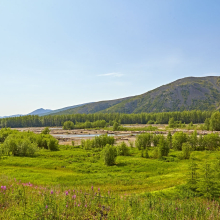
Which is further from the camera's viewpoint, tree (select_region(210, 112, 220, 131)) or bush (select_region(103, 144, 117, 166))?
tree (select_region(210, 112, 220, 131))

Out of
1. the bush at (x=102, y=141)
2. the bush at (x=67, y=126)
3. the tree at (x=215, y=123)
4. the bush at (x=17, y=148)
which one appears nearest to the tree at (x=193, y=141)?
the bush at (x=102, y=141)

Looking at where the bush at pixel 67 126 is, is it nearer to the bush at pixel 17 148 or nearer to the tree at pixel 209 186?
the bush at pixel 17 148

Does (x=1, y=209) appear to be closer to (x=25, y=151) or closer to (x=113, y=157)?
(x=113, y=157)

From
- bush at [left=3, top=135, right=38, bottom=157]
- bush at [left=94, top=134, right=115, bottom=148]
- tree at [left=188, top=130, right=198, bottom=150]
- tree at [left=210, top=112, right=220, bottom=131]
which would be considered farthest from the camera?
tree at [left=210, top=112, right=220, bottom=131]

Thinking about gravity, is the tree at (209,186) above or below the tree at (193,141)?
above

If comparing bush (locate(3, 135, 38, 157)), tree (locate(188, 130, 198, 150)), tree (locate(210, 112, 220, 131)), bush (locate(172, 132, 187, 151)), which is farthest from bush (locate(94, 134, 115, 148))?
tree (locate(210, 112, 220, 131))

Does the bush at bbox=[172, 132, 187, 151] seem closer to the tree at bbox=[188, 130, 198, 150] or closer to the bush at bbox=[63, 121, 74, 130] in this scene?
the tree at bbox=[188, 130, 198, 150]

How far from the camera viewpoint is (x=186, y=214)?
8453mm

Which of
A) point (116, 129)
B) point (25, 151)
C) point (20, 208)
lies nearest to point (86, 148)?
point (25, 151)

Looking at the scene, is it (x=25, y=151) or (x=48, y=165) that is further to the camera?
(x=25, y=151)

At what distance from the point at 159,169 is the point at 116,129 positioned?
409ft

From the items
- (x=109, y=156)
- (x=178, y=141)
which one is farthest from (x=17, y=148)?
(x=178, y=141)

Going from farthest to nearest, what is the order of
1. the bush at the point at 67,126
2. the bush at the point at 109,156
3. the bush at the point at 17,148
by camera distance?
the bush at the point at 67,126
the bush at the point at 17,148
the bush at the point at 109,156

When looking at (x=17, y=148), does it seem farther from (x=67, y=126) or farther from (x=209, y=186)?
(x=67, y=126)
